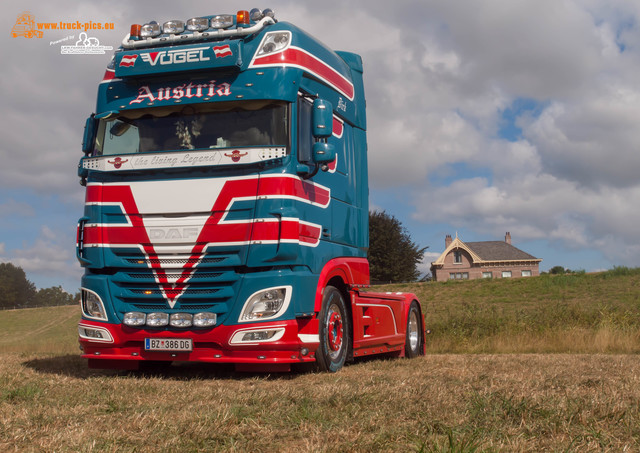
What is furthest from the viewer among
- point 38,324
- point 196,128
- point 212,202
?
point 38,324

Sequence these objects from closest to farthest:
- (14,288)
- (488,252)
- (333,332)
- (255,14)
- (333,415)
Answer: (333,415), (255,14), (333,332), (488,252), (14,288)

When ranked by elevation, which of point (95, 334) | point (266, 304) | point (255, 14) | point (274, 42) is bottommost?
point (95, 334)

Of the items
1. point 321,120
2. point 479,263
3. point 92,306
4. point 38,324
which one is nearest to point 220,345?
point 92,306

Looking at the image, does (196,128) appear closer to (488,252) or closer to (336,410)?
(336,410)

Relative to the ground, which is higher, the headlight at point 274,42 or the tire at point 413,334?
the headlight at point 274,42

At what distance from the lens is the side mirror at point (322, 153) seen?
25.7ft

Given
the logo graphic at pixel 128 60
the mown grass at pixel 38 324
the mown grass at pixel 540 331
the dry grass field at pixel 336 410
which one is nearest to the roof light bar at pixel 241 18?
the logo graphic at pixel 128 60

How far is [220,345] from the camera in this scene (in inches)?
296

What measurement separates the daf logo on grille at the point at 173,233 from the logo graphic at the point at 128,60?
6.96ft

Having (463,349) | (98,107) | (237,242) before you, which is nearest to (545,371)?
(237,242)

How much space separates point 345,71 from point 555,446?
7.21 m

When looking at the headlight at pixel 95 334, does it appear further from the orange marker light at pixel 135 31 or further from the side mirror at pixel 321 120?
the orange marker light at pixel 135 31

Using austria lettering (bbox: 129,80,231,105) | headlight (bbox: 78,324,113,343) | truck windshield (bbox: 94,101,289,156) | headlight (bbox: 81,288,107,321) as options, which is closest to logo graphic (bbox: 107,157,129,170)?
truck windshield (bbox: 94,101,289,156)

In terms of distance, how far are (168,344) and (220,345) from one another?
614mm
